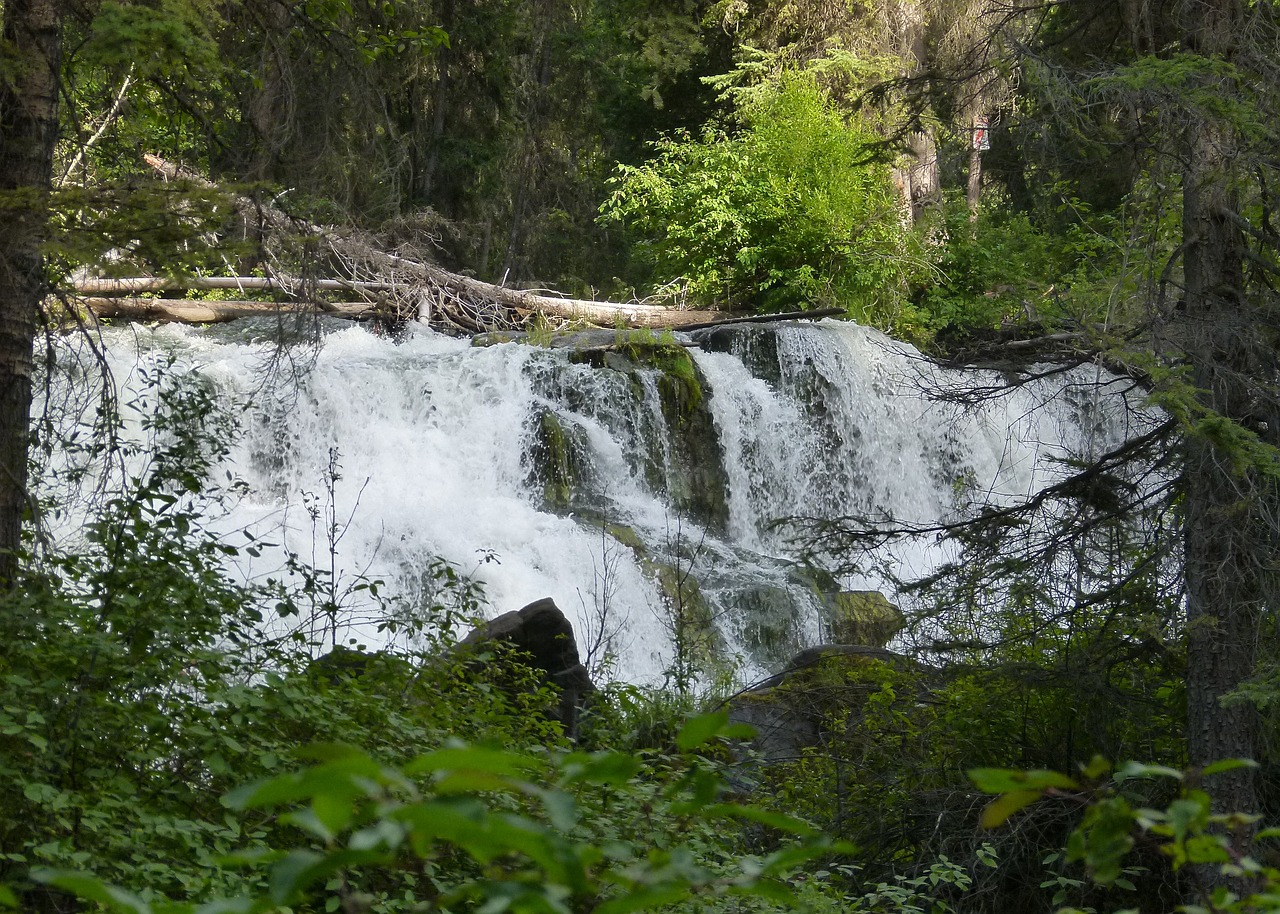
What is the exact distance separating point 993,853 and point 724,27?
21.6m

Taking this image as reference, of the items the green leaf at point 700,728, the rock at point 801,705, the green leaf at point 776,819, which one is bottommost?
the green leaf at point 776,819

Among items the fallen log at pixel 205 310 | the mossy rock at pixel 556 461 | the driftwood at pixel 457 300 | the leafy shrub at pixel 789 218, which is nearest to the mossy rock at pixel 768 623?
the mossy rock at pixel 556 461

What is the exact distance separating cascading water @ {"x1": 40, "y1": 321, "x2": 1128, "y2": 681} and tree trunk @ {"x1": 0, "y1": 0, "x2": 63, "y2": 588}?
4.84 meters

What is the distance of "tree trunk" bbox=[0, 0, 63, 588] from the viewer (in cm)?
498

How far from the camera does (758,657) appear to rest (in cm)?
1189

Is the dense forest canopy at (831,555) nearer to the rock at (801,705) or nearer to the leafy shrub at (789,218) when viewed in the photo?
the rock at (801,705)

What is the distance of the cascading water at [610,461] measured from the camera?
38.5 ft

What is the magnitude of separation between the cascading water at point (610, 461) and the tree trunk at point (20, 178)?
484 cm

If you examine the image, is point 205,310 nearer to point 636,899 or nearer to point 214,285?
point 214,285

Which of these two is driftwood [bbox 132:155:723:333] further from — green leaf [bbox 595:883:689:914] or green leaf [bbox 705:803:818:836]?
green leaf [bbox 595:883:689:914]

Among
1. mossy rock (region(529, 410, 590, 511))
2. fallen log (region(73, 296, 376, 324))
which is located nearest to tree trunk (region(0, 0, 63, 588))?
mossy rock (region(529, 410, 590, 511))

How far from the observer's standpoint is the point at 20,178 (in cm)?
516

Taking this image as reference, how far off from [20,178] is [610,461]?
9.78 m

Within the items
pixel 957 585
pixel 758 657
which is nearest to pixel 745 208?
pixel 758 657
